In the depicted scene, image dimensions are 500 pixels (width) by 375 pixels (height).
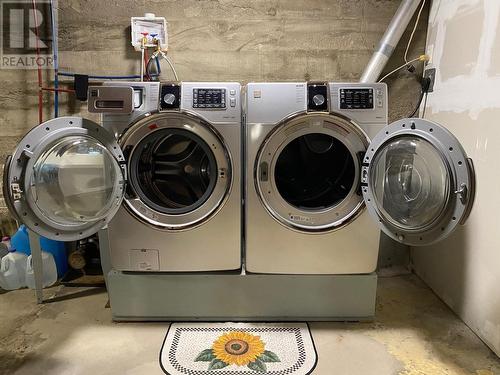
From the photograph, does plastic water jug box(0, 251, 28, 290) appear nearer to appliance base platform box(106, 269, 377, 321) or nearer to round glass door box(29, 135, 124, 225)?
appliance base platform box(106, 269, 377, 321)

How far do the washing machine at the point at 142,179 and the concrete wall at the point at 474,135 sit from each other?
1038 mm

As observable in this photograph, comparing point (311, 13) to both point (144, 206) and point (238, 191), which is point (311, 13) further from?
point (144, 206)

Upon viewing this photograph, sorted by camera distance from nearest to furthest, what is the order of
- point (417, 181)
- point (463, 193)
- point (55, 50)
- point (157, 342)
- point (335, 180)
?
point (463, 193)
point (417, 181)
point (157, 342)
point (335, 180)
point (55, 50)

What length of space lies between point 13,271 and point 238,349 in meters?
1.36

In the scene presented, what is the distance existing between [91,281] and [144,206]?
786 mm

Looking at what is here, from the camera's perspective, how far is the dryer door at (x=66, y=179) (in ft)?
3.95

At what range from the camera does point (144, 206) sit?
1499 millimetres

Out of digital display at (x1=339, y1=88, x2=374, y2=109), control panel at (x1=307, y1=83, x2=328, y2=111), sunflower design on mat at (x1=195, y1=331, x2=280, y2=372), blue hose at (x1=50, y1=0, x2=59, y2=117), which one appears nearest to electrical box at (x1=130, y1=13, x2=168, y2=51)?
blue hose at (x1=50, y1=0, x2=59, y2=117)

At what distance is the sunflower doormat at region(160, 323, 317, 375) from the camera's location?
135 cm

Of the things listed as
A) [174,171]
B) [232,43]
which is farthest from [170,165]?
[232,43]

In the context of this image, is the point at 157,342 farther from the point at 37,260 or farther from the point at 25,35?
the point at 25,35

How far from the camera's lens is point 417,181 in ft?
4.47

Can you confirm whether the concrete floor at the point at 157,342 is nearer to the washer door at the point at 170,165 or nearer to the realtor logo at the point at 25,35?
the washer door at the point at 170,165

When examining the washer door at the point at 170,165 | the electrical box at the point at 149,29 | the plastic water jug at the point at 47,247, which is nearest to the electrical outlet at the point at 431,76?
the washer door at the point at 170,165
